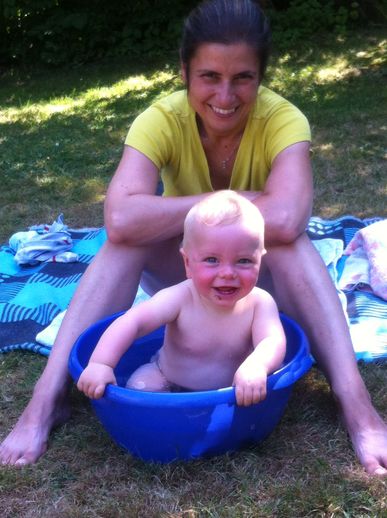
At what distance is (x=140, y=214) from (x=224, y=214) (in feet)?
1.33

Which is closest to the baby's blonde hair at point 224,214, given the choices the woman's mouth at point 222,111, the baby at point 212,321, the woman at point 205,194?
the baby at point 212,321

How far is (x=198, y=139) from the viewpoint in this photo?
2.47m

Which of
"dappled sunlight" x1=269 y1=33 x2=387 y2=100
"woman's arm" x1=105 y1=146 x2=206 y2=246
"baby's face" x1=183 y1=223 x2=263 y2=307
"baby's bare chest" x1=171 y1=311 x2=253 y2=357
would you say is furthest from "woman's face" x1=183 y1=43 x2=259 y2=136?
"dappled sunlight" x1=269 y1=33 x2=387 y2=100

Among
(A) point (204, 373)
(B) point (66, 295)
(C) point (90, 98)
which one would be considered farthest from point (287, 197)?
(C) point (90, 98)

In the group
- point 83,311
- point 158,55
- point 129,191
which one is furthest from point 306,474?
point 158,55

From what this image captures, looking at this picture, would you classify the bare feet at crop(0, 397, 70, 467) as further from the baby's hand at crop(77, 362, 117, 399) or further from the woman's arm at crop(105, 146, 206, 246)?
the woman's arm at crop(105, 146, 206, 246)

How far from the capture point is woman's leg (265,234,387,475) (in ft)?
6.75

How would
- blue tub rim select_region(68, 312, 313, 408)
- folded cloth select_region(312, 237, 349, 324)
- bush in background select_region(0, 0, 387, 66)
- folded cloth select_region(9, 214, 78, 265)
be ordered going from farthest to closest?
1. bush in background select_region(0, 0, 387, 66)
2. folded cloth select_region(9, 214, 78, 265)
3. folded cloth select_region(312, 237, 349, 324)
4. blue tub rim select_region(68, 312, 313, 408)

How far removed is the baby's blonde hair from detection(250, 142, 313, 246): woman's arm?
18 cm

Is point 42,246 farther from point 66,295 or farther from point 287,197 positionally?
point 287,197

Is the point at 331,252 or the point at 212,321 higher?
the point at 212,321

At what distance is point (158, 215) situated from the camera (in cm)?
223

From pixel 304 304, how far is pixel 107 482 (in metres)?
0.75

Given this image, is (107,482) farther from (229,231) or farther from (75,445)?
(229,231)
